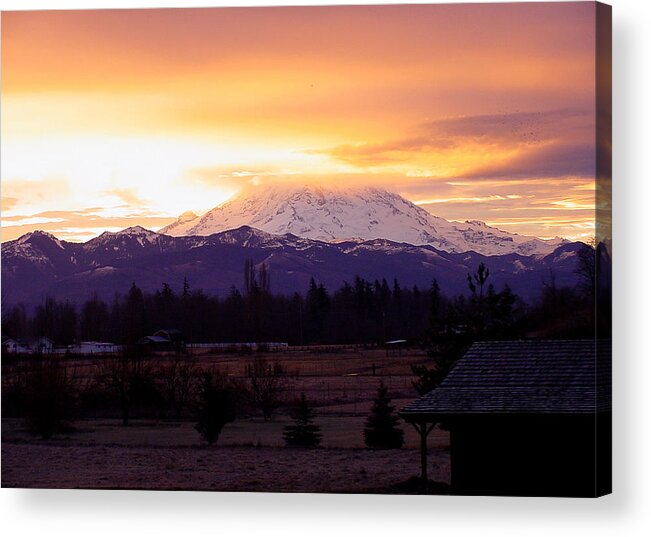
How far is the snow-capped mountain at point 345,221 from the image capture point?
13992 millimetres

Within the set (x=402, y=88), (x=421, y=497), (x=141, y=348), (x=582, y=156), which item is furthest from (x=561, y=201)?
(x=141, y=348)

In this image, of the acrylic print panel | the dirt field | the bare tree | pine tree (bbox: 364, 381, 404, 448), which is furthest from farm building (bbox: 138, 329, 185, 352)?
pine tree (bbox: 364, 381, 404, 448)

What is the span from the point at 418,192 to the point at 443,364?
1493mm

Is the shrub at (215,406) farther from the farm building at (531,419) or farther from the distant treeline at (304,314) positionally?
the farm building at (531,419)

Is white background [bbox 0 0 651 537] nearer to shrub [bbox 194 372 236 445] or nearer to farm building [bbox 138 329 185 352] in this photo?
shrub [bbox 194 372 236 445]

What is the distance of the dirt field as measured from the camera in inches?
548

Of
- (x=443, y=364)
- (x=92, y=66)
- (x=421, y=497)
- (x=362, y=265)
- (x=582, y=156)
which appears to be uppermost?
(x=92, y=66)

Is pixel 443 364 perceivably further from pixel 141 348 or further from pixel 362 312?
pixel 141 348

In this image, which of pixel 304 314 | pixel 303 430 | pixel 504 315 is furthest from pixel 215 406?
pixel 504 315

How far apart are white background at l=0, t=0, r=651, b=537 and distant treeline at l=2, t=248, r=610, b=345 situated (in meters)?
0.68

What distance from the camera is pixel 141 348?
14641mm

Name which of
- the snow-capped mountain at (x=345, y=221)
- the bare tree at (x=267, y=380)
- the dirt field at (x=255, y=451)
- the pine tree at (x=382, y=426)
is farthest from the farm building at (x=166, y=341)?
the pine tree at (x=382, y=426)

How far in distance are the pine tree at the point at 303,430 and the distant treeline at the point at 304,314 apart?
0.62m

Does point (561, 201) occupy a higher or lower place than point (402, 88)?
lower
